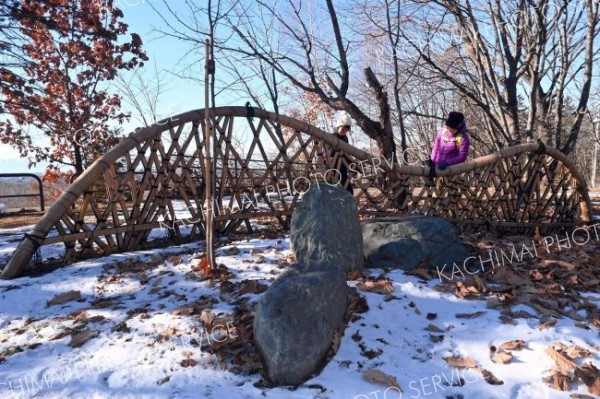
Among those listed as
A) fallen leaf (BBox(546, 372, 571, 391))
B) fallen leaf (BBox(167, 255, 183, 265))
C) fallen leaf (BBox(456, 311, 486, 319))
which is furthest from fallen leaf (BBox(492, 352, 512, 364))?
fallen leaf (BBox(167, 255, 183, 265))

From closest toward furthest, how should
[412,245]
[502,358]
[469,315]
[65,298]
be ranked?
1. [502,358]
2. [469,315]
3. [65,298]
4. [412,245]

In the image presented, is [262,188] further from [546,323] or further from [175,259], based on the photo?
[546,323]

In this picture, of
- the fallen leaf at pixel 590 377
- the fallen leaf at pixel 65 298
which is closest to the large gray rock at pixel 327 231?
the fallen leaf at pixel 590 377

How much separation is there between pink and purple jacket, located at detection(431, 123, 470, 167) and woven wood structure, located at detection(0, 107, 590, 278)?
137 mm

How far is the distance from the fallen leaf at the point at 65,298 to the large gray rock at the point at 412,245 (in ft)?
8.44

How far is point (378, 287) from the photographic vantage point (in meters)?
3.14

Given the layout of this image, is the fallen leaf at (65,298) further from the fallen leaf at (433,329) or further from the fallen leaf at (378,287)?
the fallen leaf at (433,329)

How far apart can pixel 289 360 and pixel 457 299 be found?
1.61 meters

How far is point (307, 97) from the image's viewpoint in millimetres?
19812

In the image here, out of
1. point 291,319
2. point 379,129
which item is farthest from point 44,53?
point 291,319

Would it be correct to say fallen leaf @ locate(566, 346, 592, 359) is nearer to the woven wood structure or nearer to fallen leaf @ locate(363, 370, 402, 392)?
fallen leaf @ locate(363, 370, 402, 392)

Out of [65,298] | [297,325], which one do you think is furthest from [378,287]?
[65,298]

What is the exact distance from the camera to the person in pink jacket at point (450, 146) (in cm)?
538

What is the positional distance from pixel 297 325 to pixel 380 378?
0.55 m
